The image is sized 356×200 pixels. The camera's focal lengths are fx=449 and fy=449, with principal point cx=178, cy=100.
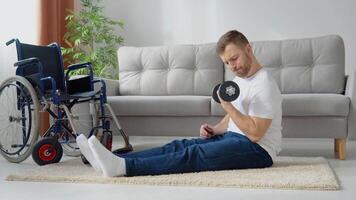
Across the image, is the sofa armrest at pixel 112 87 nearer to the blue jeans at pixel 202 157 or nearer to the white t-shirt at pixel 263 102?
the blue jeans at pixel 202 157

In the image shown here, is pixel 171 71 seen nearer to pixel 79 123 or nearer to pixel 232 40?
pixel 79 123

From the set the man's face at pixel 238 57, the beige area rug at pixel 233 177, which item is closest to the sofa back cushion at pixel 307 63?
the beige area rug at pixel 233 177

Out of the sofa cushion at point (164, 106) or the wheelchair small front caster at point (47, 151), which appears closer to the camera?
the wheelchair small front caster at point (47, 151)

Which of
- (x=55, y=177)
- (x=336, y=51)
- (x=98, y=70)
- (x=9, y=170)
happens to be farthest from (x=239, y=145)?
(x=98, y=70)

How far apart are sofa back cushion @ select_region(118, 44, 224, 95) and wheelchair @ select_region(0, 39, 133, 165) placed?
0.42 metres

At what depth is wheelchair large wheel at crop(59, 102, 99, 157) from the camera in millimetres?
2912

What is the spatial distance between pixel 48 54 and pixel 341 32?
2689mm

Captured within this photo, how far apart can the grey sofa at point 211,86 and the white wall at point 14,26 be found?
89 centimetres

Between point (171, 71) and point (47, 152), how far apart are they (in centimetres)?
136

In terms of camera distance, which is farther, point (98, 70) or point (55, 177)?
point (98, 70)

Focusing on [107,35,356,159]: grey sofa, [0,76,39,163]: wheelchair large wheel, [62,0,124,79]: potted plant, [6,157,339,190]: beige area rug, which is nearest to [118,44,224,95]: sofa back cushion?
[107,35,356,159]: grey sofa

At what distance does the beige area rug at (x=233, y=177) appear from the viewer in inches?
76.4

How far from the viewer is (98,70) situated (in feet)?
13.7

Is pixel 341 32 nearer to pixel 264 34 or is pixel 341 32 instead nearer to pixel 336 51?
→ pixel 264 34
